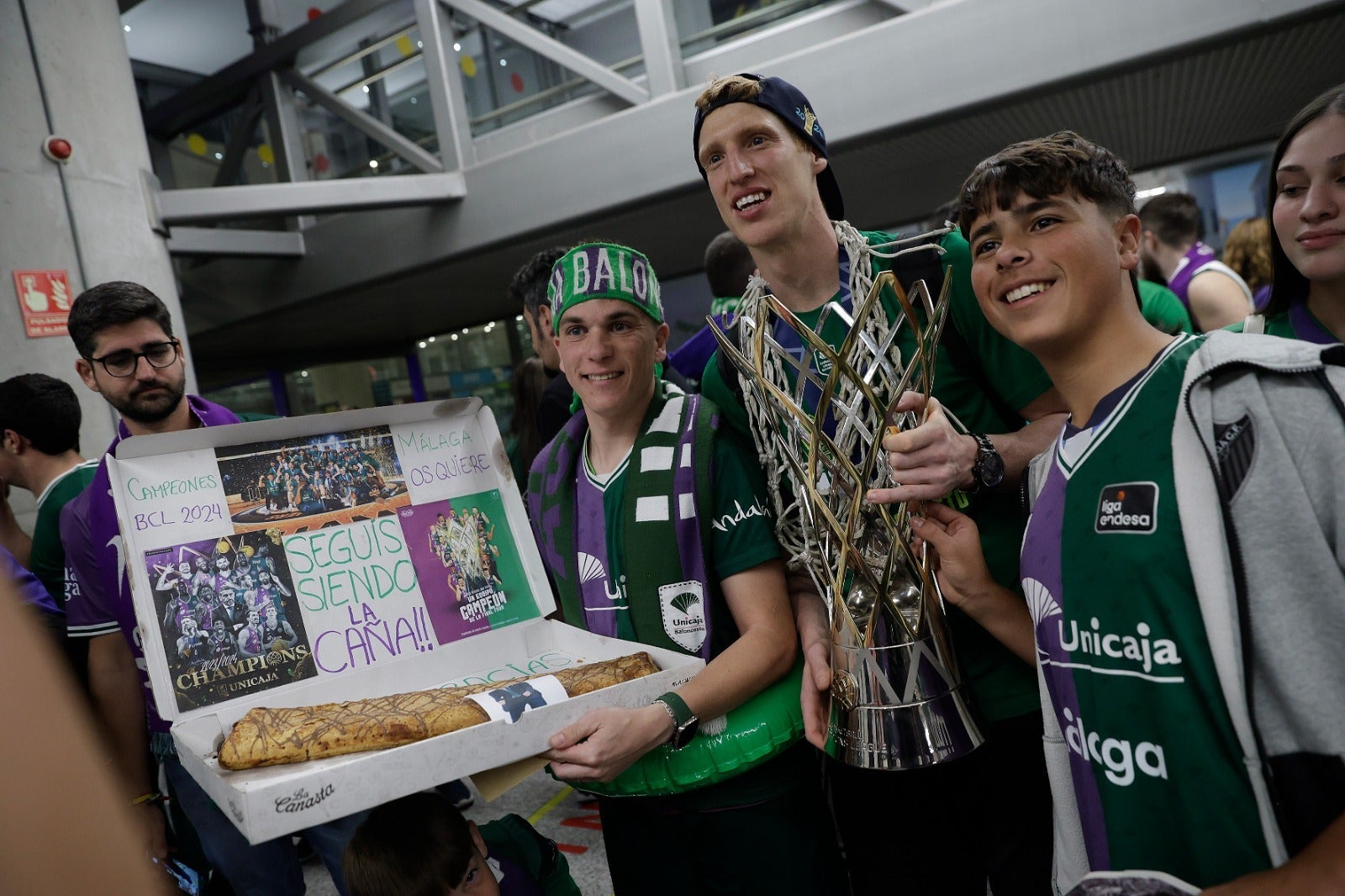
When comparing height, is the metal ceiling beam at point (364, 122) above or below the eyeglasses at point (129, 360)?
above

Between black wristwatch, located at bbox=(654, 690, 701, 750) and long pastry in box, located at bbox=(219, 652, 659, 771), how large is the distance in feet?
0.38

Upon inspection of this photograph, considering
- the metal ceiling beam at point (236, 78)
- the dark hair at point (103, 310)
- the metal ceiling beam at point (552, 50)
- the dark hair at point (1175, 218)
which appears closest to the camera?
the dark hair at point (103, 310)

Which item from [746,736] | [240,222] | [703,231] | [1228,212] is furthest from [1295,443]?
[1228,212]

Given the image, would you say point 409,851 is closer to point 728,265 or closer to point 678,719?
point 678,719

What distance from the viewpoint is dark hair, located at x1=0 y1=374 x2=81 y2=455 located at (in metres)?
2.21

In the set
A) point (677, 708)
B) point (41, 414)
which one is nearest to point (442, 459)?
point (677, 708)

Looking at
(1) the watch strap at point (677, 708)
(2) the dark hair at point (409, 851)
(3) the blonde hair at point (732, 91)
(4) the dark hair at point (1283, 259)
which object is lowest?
(2) the dark hair at point (409, 851)

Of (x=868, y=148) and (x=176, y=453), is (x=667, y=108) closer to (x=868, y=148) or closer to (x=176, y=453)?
(x=868, y=148)

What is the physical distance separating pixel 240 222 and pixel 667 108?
466 cm

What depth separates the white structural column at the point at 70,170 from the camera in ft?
10.6

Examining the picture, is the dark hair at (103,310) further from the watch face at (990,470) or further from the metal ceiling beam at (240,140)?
the metal ceiling beam at (240,140)

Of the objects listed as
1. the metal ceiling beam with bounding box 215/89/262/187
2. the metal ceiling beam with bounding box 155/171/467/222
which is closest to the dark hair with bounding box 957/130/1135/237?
the metal ceiling beam with bounding box 155/171/467/222

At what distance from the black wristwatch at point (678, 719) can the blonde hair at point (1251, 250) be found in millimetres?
2897

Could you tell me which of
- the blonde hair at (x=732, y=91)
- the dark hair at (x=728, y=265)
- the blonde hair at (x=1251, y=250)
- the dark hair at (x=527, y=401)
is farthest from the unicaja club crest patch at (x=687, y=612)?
the blonde hair at (x=1251, y=250)
